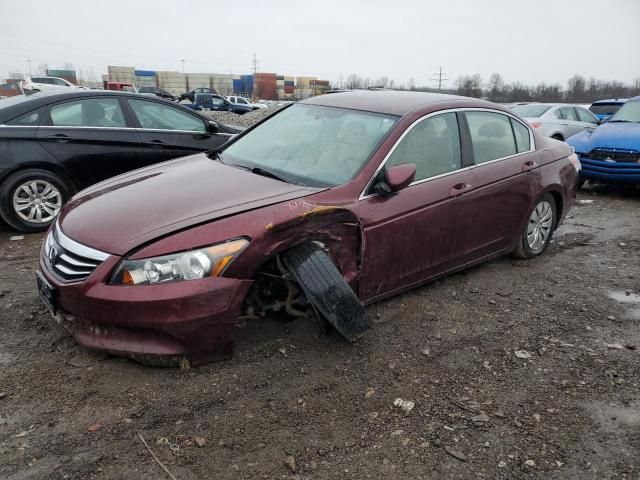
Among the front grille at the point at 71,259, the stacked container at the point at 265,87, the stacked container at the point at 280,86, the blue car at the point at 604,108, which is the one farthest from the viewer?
the stacked container at the point at 280,86

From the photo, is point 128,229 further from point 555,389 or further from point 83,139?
point 83,139

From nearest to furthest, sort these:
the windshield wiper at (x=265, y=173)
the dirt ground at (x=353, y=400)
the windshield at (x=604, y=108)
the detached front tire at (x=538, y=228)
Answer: the dirt ground at (x=353, y=400) < the windshield wiper at (x=265, y=173) < the detached front tire at (x=538, y=228) < the windshield at (x=604, y=108)

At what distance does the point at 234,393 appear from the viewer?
286 centimetres

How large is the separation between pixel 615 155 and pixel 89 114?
787 centimetres

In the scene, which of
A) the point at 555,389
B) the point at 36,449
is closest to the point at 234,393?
the point at 36,449

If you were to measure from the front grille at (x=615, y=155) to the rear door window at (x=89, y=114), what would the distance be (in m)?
7.36

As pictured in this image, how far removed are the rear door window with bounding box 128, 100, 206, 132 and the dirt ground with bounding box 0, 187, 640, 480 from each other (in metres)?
3.00

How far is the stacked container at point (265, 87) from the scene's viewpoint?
84250mm

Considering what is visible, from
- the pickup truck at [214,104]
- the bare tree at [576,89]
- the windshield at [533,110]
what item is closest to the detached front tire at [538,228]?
the windshield at [533,110]

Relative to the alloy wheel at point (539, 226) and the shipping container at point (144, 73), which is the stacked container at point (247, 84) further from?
the alloy wheel at point (539, 226)

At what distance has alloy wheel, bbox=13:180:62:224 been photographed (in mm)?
5656

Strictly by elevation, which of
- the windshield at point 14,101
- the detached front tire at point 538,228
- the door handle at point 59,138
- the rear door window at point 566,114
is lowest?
the detached front tire at point 538,228

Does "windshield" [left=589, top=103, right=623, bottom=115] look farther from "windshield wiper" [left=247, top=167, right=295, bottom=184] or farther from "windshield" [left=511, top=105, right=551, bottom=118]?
"windshield wiper" [left=247, top=167, right=295, bottom=184]

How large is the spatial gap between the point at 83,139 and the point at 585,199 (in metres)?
7.62
